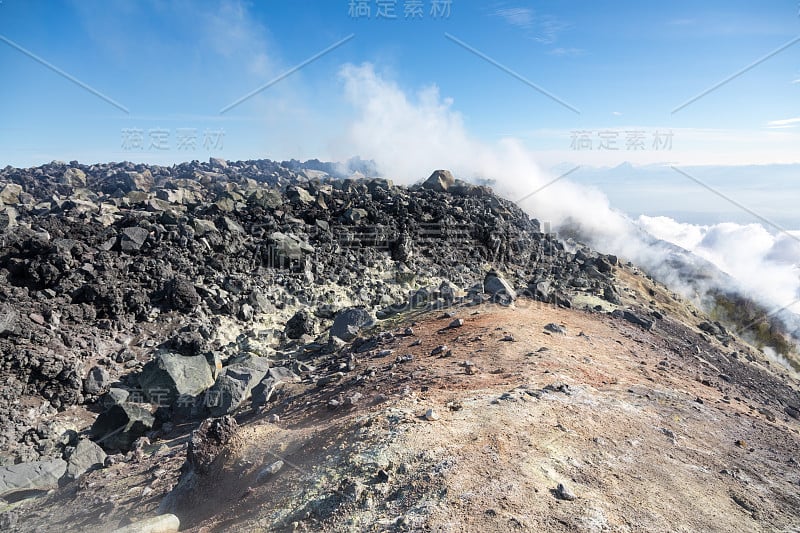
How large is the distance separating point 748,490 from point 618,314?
8.01 m

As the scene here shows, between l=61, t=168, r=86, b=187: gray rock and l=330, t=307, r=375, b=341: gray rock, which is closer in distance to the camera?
l=330, t=307, r=375, b=341: gray rock

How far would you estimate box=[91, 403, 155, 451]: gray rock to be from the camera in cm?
719

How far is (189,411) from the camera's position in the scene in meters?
7.83

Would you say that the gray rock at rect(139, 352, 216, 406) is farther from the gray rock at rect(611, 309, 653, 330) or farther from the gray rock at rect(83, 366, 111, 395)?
the gray rock at rect(611, 309, 653, 330)

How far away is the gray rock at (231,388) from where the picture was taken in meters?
7.68

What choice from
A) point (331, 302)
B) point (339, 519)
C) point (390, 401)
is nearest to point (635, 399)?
point (390, 401)

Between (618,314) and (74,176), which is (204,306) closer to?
(618,314)

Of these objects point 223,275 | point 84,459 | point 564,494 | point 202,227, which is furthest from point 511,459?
point 202,227

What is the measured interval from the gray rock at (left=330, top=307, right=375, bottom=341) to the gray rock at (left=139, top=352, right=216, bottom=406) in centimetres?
276

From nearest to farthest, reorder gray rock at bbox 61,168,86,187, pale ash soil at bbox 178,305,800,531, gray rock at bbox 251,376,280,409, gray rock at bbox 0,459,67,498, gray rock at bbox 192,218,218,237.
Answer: pale ash soil at bbox 178,305,800,531, gray rock at bbox 0,459,67,498, gray rock at bbox 251,376,280,409, gray rock at bbox 192,218,218,237, gray rock at bbox 61,168,86,187

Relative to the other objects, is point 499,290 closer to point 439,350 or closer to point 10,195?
point 439,350

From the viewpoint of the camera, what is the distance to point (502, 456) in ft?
13.9

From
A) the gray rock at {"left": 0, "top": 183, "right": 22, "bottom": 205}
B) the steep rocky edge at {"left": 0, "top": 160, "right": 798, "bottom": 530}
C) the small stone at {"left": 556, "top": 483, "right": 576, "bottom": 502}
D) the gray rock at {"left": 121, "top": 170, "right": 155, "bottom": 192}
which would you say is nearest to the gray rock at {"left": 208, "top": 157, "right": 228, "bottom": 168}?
the gray rock at {"left": 121, "top": 170, "right": 155, "bottom": 192}

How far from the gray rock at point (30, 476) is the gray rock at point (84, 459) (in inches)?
7.7
